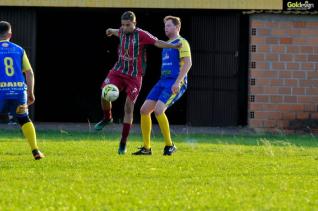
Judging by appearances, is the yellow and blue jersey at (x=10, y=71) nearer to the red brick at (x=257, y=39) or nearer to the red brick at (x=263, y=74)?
the red brick at (x=257, y=39)

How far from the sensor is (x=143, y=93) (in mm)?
23141

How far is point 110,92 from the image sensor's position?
12602 millimetres

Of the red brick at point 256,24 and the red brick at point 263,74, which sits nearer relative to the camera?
the red brick at point 256,24

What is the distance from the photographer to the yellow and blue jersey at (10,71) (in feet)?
36.8

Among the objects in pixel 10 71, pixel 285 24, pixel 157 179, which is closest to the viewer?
pixel 157 179

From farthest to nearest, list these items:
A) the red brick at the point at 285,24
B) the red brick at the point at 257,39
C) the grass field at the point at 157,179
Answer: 1. the red brick at the point at 257,39
2. the red brick at the point at 285,24
3. the grass field at the point at 157,179

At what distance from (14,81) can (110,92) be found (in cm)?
175

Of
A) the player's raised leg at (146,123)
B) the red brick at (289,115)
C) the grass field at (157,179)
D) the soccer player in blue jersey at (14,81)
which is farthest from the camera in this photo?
the red brick at (289,115)

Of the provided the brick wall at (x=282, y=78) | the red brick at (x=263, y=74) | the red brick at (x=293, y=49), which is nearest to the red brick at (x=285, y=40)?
the brick wall at (x=282, y=78)

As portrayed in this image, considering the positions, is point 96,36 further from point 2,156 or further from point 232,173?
point 232,173

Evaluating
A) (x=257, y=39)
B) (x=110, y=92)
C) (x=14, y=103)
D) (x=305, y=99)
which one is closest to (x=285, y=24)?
(x=257, y=39)

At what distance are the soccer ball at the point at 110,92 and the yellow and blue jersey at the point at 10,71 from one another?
1620 millimetres

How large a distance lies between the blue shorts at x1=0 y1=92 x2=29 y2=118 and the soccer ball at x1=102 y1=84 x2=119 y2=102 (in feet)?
5.20

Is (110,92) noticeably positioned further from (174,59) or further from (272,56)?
(272,56)
